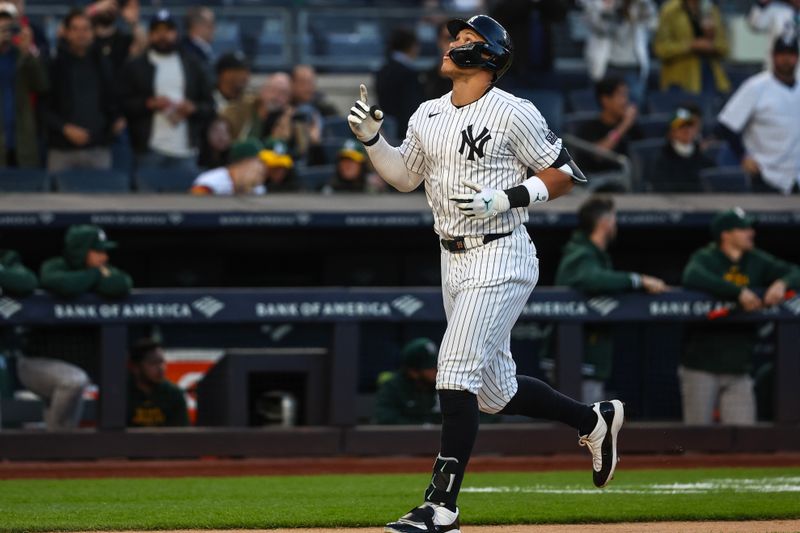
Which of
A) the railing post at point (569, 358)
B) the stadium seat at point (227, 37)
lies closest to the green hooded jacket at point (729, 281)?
the railing post at point (569, 358)

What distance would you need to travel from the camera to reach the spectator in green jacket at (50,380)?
813 centimetres

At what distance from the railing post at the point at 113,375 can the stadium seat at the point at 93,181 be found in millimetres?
1839

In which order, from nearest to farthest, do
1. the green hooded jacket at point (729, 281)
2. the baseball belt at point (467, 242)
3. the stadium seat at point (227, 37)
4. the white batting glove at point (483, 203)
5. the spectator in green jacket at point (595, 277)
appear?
the white batting glove at point (483, 203) → the baseball belt at point (467, 242) → the spectator in green jacket at point (595, 277) → the green hooded jacket at point (729, 281) → the stadium seat at point (227, 37)

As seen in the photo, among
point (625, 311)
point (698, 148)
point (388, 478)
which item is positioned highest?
point (698, 148)

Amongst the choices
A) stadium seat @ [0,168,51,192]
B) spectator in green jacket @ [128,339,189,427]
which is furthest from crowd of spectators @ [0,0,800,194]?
spectator in green jacket @ [128,339,189,427]

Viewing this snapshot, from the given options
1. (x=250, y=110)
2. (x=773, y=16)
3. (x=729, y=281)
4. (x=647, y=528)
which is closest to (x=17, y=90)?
(x=250, y=110)

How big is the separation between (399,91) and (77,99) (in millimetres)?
2439

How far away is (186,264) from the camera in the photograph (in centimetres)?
948

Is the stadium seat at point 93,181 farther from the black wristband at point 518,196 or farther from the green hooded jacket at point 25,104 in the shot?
the black wristband at point 518,196

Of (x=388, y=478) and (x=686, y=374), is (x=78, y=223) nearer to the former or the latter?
(x=388, y=478)

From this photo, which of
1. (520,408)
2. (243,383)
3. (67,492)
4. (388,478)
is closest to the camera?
(520,408)

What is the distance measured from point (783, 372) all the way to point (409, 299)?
89.5 inches

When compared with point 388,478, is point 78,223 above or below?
above

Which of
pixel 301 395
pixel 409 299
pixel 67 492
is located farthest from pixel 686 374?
pixel 67 492
